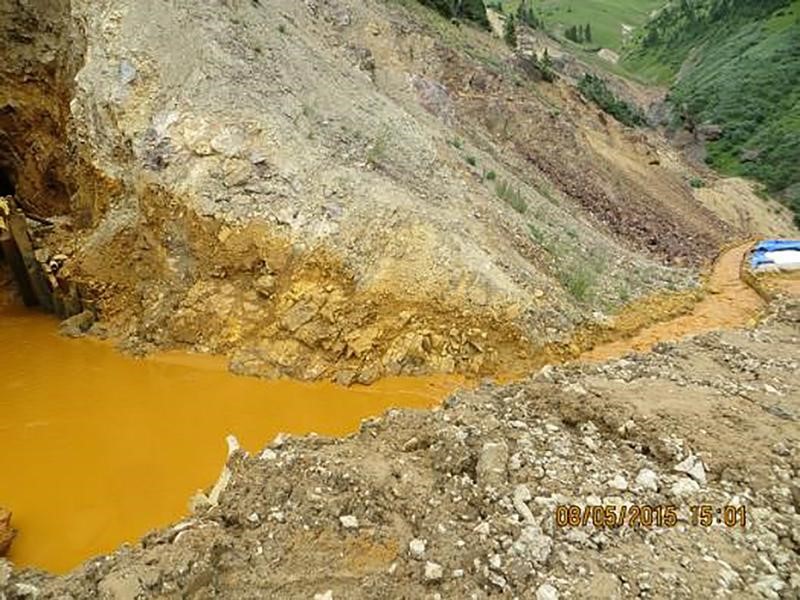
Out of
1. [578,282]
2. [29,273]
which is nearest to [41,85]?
[29,273]

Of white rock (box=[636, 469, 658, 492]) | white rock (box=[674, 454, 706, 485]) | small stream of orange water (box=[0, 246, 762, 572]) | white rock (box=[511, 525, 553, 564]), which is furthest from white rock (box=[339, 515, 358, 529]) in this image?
white rock (box=[674, 454, 706, 485])

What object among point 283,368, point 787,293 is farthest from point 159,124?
point 787,293

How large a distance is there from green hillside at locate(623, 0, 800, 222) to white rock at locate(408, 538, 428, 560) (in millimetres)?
30079

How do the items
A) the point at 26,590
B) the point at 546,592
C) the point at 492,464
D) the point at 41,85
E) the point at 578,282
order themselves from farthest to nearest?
the point at 41,85 → the point at 578,282 → the point at 492,464 → the point at 26,590 → the point at 546,592

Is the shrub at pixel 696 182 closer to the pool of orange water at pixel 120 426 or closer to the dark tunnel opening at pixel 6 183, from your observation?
the pool of orange water at pixel 120 426

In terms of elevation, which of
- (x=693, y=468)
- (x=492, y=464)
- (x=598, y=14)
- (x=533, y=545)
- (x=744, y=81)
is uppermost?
(x=598, y=14)

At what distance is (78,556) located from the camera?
7262mm

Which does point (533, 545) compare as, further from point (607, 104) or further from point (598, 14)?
point (598, 14)

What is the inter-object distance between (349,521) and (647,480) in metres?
2.89

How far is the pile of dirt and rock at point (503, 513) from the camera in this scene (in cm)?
554

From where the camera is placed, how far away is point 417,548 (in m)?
5.82

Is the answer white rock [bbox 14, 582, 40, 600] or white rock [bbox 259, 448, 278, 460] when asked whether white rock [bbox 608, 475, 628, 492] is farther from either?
white rock [bbox 14, 582, 40, 600]

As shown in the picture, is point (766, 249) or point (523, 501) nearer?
point (523, 501)

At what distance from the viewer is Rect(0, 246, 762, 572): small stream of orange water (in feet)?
25.7
